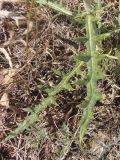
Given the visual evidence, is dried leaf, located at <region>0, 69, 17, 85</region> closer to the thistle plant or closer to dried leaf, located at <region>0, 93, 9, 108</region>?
dried leaf, located at <region>0, 93, 9, 108</region>

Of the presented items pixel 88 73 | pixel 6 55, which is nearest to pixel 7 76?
pixel 6 55

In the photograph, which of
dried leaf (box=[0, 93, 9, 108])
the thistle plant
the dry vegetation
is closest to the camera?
the thistle plant

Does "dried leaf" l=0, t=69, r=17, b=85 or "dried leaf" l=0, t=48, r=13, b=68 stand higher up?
"dried leaf" l=0, t=48, r=13, b=68

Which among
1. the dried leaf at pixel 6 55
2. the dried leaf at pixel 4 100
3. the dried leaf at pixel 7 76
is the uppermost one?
the dried leaf at pixel 6 55

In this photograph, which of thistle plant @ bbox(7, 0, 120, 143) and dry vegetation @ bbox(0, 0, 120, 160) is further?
dry vegetation @ bbox(0, 0, 120, 160)

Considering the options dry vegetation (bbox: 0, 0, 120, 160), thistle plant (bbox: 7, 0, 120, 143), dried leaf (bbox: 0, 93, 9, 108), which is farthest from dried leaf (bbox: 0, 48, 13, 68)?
thistle plant (bbox: 7, 0, 120, 143)

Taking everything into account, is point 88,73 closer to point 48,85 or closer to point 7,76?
point 48,85

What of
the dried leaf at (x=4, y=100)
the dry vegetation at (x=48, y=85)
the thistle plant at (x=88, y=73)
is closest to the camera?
the thistle plant at (x=88, y=73)

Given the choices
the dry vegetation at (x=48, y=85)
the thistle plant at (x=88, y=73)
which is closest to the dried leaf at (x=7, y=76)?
the dry vegetation at (x=48, y=85)

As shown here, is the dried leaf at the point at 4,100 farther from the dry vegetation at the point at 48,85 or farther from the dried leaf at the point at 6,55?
the dried leaf at the point at 6,55
